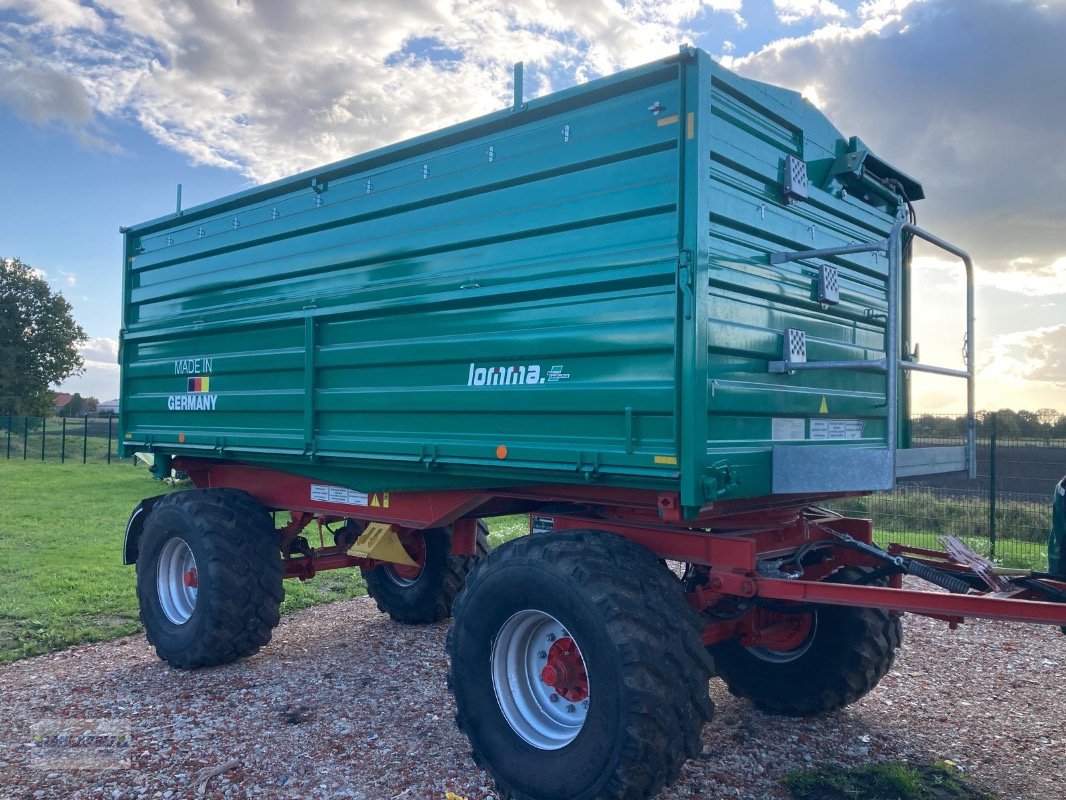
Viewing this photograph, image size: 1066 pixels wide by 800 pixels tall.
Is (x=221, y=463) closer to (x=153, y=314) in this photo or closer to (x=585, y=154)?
(x=153, y=314)

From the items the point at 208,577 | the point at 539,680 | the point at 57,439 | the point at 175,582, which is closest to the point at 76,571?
the point at 175,582

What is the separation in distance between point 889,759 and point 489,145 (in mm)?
3797

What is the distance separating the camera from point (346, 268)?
205 inches

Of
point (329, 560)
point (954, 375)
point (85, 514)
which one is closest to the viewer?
point (954, 375)

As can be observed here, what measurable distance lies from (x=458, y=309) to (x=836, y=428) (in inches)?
82.4

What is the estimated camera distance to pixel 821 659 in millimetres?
4770

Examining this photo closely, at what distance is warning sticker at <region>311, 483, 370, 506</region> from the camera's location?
531 centimetres

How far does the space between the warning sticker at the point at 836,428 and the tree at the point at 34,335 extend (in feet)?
157

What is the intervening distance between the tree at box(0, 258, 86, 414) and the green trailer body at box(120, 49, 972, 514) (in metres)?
45.4

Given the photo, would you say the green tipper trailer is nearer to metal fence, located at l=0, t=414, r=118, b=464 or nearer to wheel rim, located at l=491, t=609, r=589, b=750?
wheel rim, located at l=491, t=609, r=589, b=750

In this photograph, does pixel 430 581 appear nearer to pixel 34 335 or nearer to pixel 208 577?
pixel 208 577

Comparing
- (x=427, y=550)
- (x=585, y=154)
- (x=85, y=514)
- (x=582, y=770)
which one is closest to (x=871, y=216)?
(x=585, y=154)

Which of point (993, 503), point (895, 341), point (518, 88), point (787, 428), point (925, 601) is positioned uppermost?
point (518, 88)

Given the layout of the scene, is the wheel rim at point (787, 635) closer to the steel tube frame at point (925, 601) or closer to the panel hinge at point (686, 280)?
the steel tube frame at point (925, 601)
